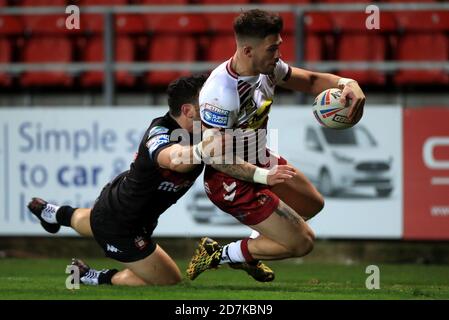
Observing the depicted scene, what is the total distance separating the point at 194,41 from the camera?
14953mm

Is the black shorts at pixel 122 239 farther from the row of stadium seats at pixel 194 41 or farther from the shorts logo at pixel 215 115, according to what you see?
the row of stadium seats at pixel 194 41

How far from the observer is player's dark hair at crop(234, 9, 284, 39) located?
830cm

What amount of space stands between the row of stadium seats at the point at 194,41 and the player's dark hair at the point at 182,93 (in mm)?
5548

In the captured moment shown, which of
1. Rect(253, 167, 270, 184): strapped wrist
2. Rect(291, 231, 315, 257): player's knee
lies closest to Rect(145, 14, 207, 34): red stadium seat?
Rect(291, 231, 315, 257): player's knee

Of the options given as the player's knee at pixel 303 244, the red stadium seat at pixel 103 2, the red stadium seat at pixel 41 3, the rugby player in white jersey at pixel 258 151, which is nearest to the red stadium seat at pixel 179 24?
the red stadium seat at pixel 103 2

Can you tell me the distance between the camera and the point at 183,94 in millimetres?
8781

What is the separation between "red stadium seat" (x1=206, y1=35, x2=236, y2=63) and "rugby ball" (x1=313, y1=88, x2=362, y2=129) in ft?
19.5

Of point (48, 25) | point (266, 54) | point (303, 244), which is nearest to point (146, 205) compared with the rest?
point (303, 244)

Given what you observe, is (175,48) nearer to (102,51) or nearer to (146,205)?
(102,51)

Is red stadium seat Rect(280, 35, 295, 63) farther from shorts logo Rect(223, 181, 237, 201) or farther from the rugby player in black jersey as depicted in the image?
shorts logo Rect(223, 181, 237, 201)

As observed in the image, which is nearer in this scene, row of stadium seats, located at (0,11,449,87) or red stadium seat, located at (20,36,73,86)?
row of stadium seats, located at (0,11,449,87)

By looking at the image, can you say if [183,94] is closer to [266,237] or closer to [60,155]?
[266,237]

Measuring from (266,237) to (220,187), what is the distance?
0.57 m
